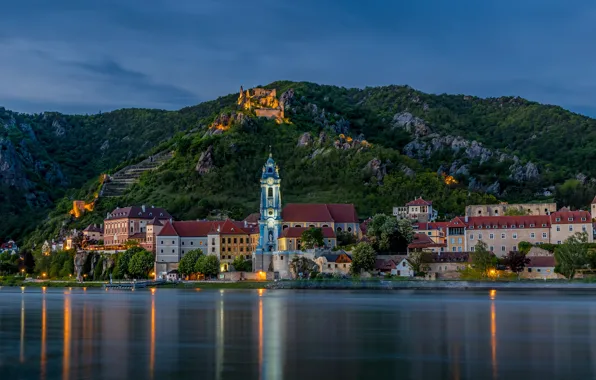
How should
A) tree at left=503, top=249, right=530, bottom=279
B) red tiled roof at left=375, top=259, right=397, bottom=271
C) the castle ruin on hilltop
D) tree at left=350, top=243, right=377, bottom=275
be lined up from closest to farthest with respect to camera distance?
tree at left=503, top=249, right=530, bottom=279
tree at left=350, top=243, right=377, bottom=275
red tiled roof at left=375, top=259, right=397, bottom=271
the castle ruin on hilltop

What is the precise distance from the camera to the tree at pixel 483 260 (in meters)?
86.7

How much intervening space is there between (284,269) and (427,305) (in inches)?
1580

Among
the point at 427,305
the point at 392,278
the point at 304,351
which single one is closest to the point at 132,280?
the point at 392,278

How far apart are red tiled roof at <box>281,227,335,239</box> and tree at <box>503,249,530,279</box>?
24.3 metres

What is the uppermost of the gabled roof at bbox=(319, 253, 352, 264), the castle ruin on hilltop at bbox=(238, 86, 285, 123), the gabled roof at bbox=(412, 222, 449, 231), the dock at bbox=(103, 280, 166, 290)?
the castle ruin on hilltop at bbox=(238, 86, 285, 123)

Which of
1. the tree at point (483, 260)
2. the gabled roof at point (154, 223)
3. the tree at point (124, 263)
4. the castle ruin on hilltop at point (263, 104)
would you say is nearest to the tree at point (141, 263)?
the tree at point (124, 263)

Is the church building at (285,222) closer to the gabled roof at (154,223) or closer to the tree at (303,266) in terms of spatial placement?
the tree at (303,266)

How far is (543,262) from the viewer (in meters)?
85.9

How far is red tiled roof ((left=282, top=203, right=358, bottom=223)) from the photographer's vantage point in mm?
109938

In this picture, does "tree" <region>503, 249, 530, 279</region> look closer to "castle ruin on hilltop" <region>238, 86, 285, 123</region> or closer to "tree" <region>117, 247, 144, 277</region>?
"tree" <region>117, 247, 144, 277</region>

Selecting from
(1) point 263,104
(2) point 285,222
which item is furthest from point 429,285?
(1) point 263,104

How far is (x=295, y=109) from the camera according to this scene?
617 feet

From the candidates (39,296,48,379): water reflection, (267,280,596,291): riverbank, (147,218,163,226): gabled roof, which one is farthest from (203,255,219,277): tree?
(39,296,48,379): water reflection

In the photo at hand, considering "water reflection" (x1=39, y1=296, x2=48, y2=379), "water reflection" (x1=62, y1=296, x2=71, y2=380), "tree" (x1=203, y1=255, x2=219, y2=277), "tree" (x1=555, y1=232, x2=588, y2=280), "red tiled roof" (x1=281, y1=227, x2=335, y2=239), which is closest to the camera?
"water reflection" (x1=62, y1=296, x2=71, y2=380)
